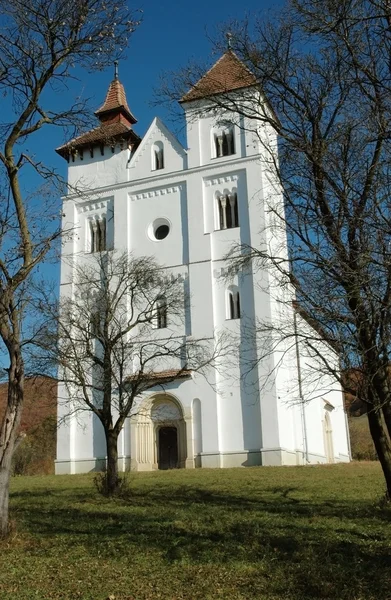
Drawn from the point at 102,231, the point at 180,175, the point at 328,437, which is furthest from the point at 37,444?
the point at 180,175

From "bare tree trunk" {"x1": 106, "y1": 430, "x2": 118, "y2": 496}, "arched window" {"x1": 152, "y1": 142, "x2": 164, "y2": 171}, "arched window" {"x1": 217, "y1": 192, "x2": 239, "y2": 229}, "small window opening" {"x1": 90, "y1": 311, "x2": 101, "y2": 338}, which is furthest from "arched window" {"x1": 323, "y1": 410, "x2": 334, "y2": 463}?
"bare tree trunk" {"x1": 106, "y1": 430, "x2": 118, "y2": 496}

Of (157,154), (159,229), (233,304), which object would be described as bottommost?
(233,304)

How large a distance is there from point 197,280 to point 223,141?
7.79m

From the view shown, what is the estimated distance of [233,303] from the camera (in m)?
30.5

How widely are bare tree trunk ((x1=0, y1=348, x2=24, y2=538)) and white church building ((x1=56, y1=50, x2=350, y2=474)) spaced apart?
17.6 m

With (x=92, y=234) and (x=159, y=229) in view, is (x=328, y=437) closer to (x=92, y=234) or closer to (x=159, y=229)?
(x=159, y=229)

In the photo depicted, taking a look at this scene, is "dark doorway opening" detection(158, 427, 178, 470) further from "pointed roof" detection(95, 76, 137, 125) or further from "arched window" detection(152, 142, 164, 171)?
"pointed roof" detection(95, 76, 137, 125)

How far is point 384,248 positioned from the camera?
301 inches

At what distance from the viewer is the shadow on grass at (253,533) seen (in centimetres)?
721

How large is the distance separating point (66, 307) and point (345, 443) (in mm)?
24881

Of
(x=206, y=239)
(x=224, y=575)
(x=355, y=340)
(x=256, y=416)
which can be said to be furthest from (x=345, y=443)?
(x=224, y=575)

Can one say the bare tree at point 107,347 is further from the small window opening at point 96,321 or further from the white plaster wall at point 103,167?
the white plaster wall at point 103,167

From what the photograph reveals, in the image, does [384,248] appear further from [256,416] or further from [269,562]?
[256,416]

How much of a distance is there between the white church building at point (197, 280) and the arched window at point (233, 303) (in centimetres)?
7
